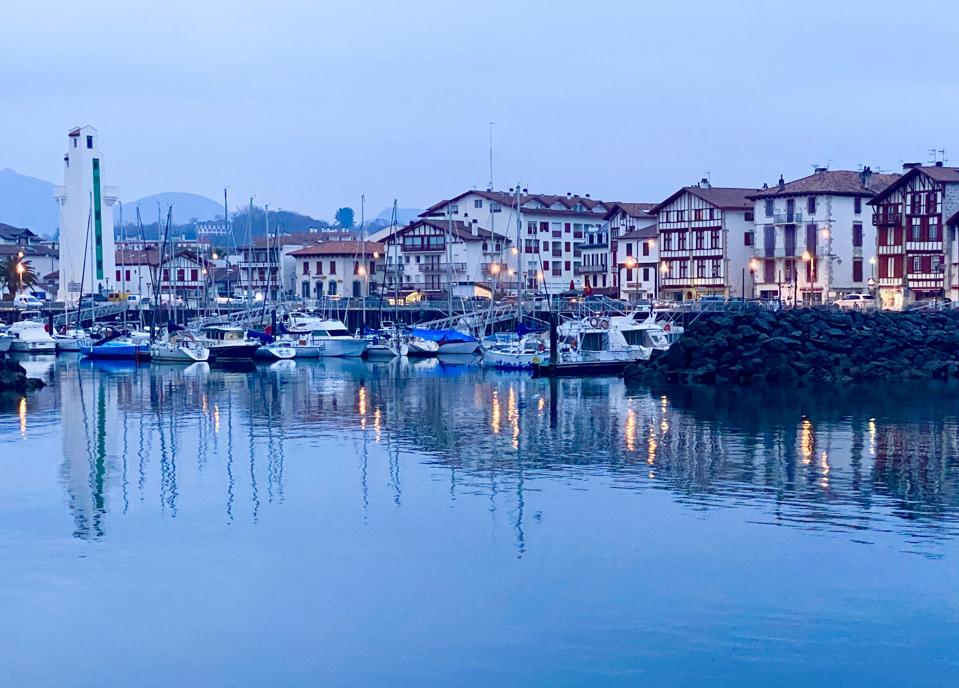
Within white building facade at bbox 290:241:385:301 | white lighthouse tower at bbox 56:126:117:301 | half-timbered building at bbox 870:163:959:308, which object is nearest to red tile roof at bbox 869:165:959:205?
half-timbered building at bbox 870:163:959:308

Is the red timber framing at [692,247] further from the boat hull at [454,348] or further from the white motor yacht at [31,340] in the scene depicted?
the white motor yacht at [31,340]

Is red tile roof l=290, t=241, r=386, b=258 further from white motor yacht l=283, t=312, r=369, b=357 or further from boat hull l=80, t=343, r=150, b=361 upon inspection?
boat hull l=80, t=343, r=150, b=361

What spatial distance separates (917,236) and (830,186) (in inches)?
365

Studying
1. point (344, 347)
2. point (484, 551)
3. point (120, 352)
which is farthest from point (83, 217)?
point (484, 551)

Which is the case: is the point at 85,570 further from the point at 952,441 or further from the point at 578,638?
the point at 952,441

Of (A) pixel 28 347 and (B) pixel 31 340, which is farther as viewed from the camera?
(B) pixel 31 340

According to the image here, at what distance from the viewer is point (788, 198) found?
8938cm

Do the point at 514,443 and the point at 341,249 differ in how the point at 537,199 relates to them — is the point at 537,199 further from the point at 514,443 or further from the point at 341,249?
the point at 514,443

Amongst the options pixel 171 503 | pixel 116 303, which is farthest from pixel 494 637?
pixel 116 303

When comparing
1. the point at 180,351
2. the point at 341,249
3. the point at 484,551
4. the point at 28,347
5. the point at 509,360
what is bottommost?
the point at 484,551

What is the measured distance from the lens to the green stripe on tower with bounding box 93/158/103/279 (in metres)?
114

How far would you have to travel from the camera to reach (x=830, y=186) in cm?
8850

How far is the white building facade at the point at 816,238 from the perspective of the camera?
88.2 metres

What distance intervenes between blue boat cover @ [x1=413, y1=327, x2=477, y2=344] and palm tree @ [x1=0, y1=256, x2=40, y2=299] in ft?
165
